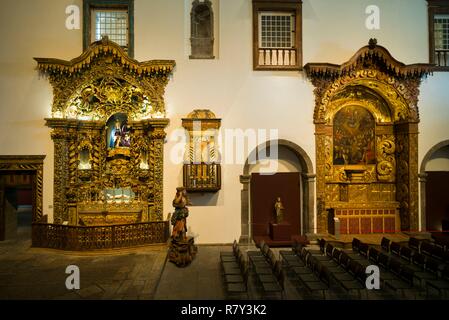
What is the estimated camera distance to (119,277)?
8.35 meters

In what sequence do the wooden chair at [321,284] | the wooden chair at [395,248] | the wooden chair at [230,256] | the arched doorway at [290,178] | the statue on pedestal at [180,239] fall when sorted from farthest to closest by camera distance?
the arched doorway at [290,178] → the statue on pedestal at [180,239] → the wooden chair at [395,248] → the wooden chair at [230,256] → the wooden chair at [321,284]

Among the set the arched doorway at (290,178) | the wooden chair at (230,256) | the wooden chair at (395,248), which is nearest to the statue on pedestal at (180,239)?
the wooden chair at (230,256)

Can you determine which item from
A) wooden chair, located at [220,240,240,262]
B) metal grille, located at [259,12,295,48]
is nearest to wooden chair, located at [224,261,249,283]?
wooden chair, located at [220,240,240,262]

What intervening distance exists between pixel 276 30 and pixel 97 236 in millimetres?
9584

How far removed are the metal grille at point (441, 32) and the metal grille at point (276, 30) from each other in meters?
5.80

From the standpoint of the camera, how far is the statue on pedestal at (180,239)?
941cm

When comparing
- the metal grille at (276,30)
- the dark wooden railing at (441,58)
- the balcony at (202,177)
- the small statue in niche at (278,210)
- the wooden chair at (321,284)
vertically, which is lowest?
the wooden chair at (321,284)

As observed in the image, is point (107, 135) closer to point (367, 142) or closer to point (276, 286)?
point (276, 286)

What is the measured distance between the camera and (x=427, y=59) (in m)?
12.5

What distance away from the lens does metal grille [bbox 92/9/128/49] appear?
40.6 feet

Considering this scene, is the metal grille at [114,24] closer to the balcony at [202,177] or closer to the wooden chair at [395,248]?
the balcony at [202,177]

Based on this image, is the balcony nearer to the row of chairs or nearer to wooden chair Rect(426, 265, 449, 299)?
the row of chairs

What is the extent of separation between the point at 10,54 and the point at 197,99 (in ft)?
22.0
